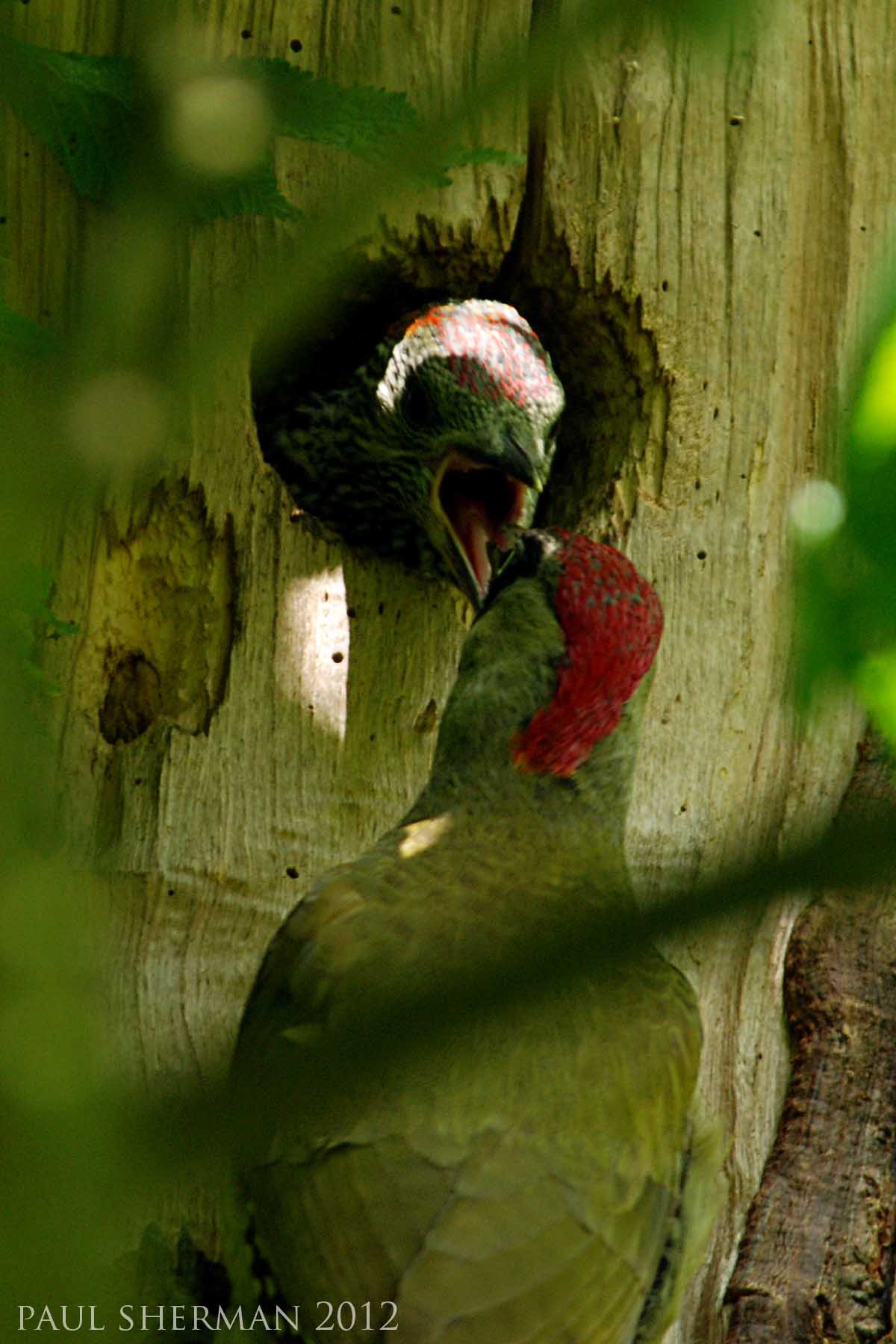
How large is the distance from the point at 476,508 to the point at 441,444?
161 millimetres

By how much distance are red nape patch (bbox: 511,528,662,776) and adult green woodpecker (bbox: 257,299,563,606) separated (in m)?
0.55

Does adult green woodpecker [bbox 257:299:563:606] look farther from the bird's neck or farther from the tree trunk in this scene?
the bird's neck

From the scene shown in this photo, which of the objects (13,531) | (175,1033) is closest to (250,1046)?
(175,1033)

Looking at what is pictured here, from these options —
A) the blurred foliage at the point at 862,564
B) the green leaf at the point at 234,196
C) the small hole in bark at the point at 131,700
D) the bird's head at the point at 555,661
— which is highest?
the green leaf at the point at 234,196

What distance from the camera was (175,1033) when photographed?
2.62 meters

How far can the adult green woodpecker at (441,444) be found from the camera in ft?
10.7

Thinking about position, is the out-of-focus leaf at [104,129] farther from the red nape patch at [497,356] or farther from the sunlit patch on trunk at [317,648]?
the red nape patch at [497,356]

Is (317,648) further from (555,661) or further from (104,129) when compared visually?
(104,129)

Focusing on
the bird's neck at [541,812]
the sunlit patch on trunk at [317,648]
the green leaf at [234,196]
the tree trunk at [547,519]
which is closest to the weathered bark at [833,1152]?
the tree trunk at [547,519]

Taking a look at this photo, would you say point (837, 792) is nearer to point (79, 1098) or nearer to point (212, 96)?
point (212, 96)

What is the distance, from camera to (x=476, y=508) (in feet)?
11.4

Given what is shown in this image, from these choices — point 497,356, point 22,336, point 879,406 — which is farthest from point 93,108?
point 497,356

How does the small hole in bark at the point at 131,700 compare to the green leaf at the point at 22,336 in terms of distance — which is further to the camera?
the small hole in bark at the point at 131,700

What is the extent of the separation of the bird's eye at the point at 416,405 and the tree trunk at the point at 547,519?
0.81 ft
